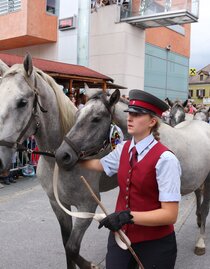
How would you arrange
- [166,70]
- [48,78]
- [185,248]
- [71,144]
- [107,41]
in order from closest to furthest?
[71,144] → [48,78] → [185,248] → [107,41] → [166,70]

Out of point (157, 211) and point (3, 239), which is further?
point (3, 239)

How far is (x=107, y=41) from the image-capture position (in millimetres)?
16141

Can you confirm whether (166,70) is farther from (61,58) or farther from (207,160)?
(207,160)

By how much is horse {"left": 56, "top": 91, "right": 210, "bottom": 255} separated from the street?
1.11ft

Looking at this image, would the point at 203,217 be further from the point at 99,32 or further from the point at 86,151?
the point at 99,32

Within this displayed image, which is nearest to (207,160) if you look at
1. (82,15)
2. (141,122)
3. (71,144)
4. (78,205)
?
(78,205)

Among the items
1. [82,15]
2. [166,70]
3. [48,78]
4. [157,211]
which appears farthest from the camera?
[166,70]

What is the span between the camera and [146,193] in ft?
6.57

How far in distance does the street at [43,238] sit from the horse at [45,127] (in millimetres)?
764

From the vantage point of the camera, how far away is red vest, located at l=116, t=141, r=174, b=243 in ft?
6.44

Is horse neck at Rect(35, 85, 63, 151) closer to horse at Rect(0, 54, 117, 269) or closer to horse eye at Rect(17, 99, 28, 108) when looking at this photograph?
horse at Rect(0, 54, 117, 269)

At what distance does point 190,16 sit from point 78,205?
13.1 meters

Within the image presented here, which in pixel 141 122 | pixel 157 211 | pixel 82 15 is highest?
pixel 82 15

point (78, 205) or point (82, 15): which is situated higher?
point (82, 15)
